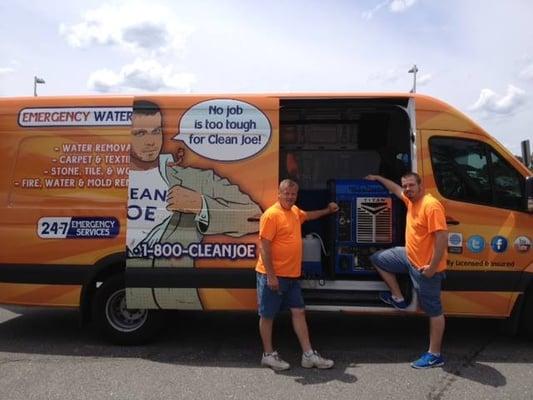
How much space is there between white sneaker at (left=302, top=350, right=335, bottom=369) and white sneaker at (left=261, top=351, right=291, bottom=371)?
0.53 ft

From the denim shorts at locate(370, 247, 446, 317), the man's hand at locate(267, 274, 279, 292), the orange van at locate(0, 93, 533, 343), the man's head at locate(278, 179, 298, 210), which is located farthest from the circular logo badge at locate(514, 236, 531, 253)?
the man's hand at locate(267, 274, 279, 292)

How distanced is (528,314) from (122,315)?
13.3 feet

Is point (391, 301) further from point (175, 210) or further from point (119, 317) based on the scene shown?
point (119, 317)

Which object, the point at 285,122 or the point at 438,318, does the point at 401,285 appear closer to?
the point at 438,318

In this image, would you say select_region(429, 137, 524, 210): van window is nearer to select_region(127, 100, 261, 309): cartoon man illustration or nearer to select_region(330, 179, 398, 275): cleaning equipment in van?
select_region(330, 179, 398, 275): cleaning equipment in van

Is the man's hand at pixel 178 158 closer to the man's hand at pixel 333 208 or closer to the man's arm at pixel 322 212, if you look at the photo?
the man's arm at pixel 322 212

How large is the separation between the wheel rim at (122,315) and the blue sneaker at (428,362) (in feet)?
8.78

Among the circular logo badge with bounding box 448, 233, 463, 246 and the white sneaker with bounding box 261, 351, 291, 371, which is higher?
the circular logo badge with bounding box 448, 233, 463, 246

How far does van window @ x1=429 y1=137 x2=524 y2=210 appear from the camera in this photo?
535 cm

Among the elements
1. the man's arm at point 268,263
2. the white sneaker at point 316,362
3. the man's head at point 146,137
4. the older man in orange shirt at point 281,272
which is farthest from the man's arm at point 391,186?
the man's head at point 146,137

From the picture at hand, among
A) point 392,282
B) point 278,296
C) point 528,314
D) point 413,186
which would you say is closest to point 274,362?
point 278,296

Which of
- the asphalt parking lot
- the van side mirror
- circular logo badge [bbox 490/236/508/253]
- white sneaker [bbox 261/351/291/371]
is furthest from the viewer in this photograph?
circular logo badge [bbox 490/236/508/253]

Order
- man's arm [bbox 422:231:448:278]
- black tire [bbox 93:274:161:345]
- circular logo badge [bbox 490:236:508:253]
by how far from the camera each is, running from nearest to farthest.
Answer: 1. man's arm [bbox 422:231:448:278]
2. circular logo badge [bbox 490:236:508:253]
3. black tire [bbox 93:274:161:345]

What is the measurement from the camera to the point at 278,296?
16.4 ft
